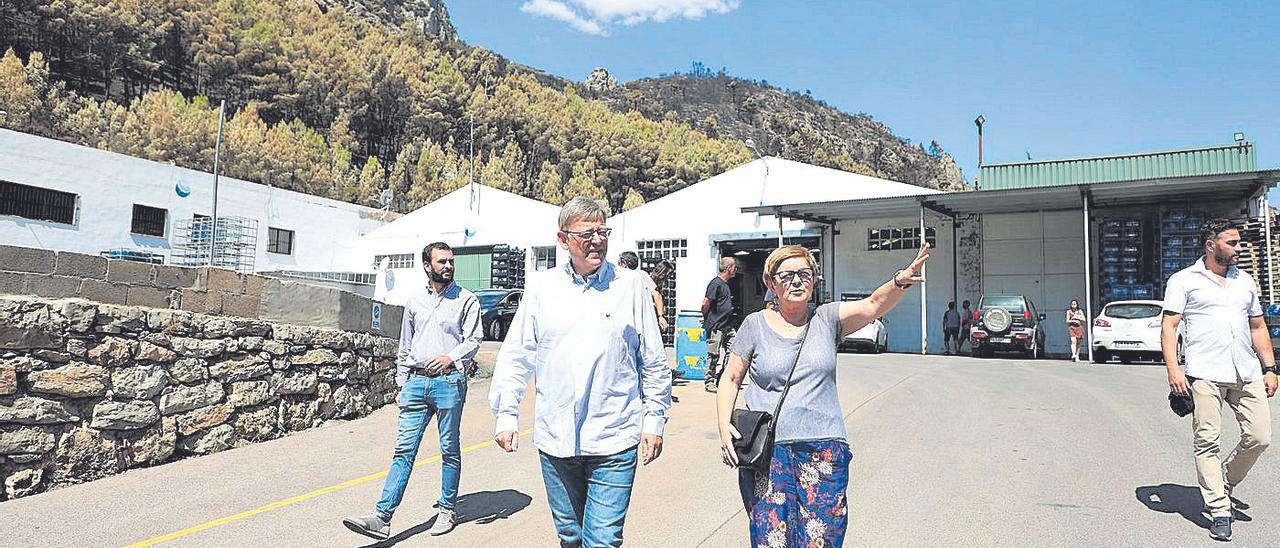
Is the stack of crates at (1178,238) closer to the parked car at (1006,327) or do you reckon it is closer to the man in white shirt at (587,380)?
the parked car at (1006,327)

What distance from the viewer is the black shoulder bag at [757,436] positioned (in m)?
3.08

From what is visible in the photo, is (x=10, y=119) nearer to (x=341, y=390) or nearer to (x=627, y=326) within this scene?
(x=341, y=390)

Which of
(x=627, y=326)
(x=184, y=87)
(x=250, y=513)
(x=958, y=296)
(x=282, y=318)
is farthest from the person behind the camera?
(x=184, y=87)

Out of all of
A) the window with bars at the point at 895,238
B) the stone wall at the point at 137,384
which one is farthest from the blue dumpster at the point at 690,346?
the window with bars at the point at 895,238

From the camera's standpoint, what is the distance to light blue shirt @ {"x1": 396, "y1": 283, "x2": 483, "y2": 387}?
4.98 metres

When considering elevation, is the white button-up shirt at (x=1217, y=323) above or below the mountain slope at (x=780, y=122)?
below

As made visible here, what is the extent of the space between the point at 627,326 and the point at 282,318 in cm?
616

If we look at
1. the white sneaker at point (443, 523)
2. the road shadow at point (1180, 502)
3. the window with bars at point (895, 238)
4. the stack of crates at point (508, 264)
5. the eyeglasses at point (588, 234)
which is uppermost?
the window with bars at point (895, 238)

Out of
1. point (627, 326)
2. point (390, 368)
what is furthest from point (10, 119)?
point (627, 326)

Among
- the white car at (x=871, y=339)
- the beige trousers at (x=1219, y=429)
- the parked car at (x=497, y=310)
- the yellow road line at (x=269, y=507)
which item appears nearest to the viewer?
the beige trousers at (x=1219, y=429)

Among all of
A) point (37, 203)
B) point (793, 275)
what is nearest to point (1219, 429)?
point (793, 275)

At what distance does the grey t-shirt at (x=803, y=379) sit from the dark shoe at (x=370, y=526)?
8.21 feet

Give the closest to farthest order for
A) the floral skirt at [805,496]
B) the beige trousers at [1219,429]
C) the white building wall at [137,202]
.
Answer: the floral skirt at [805,496], the beige trousers at [1219,429], the white building wall at [137,202]

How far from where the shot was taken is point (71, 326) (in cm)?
611
